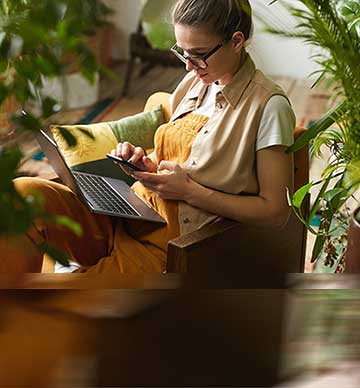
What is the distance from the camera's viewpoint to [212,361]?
100 cm

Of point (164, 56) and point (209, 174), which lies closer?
point (209, 174)

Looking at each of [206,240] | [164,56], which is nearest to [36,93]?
[206,240]

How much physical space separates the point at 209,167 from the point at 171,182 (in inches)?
4.6

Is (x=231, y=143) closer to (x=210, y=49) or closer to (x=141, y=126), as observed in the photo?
(x=210, y=49)

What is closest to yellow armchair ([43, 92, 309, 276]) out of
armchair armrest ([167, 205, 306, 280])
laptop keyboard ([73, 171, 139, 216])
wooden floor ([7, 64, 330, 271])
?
armchair armrest ([167, 205, 306, 280])

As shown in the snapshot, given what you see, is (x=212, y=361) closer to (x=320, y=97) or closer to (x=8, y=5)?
(x=8, y=5)

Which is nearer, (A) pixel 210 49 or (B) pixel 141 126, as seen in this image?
(A) pixel 210 49

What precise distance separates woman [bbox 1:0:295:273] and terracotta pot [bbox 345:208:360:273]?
0.43 meters

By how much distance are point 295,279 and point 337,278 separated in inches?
2.5

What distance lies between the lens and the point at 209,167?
2.16m

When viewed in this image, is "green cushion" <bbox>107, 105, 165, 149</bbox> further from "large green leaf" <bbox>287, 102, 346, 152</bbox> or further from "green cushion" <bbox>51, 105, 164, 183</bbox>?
"large green leaf" <bbox>287, 102, 346, 152</bbox>

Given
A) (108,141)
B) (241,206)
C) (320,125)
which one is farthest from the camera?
(108,141)

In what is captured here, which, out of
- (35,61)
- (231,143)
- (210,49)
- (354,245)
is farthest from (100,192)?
(35,61)

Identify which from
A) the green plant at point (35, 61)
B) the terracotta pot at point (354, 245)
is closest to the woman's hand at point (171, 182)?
the terracotta pot at point (354, 245)
